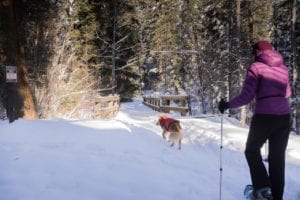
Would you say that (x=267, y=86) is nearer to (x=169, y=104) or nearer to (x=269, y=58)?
(x=269, y=58)

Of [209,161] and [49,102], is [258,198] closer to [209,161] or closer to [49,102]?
[209,161]

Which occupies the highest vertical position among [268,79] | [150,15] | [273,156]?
[150,15]

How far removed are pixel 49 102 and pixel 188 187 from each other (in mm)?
10002

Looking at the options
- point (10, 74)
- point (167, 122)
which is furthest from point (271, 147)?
point (10, 74)

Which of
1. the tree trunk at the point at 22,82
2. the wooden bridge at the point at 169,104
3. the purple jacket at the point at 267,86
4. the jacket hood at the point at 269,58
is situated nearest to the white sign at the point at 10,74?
the tree trunk at the point at 22,82

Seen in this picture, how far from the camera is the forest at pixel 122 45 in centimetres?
1341

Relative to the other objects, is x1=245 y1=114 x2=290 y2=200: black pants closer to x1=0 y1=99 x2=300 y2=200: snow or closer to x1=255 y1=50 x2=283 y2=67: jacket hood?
x1=255 y1=50 x2=283 y2=67: jacket hood

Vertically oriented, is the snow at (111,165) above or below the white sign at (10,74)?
below

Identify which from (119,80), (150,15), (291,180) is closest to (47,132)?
(291,180)

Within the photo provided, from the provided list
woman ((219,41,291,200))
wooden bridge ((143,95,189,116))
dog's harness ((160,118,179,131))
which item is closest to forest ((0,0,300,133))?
wooden bridge ((143,95,189,116))

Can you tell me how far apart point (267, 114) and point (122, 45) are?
73.4 ft

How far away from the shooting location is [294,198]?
522 centimetres

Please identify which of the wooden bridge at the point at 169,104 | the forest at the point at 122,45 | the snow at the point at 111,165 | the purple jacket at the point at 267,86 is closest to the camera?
the purple jacket at the point at 267,86

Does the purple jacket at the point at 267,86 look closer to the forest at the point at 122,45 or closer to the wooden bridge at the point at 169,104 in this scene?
the forest at the point at 122,45
